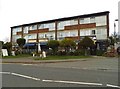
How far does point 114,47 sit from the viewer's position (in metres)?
62.2

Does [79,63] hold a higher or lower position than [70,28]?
lower

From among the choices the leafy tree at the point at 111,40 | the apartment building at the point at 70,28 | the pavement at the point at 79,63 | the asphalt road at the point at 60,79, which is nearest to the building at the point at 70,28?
the apartment building at the point at 70,28

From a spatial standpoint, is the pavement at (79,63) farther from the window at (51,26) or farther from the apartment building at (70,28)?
the window at (51,26)

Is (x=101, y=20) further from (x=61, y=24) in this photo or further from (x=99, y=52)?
(x=61, y=24)

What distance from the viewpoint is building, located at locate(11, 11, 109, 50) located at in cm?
6756

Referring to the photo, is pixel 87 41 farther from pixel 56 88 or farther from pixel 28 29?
pixel 56 88

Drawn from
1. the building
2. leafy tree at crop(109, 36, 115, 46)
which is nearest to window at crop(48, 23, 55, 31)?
the building

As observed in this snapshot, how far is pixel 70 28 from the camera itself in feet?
247

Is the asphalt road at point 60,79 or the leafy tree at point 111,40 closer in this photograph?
the asphalt road at point 60,79

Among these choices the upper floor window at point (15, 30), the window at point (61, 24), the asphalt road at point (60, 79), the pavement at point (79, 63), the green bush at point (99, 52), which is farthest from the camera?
the upper floor window at point (15, 30)

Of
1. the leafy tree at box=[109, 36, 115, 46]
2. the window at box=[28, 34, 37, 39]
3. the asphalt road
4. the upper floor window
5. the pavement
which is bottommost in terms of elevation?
the pavement

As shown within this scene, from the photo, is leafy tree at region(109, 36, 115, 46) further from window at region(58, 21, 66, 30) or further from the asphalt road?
the asphalt road

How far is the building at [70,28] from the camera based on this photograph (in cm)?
6756

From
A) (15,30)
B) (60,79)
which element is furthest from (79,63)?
(15,30)
